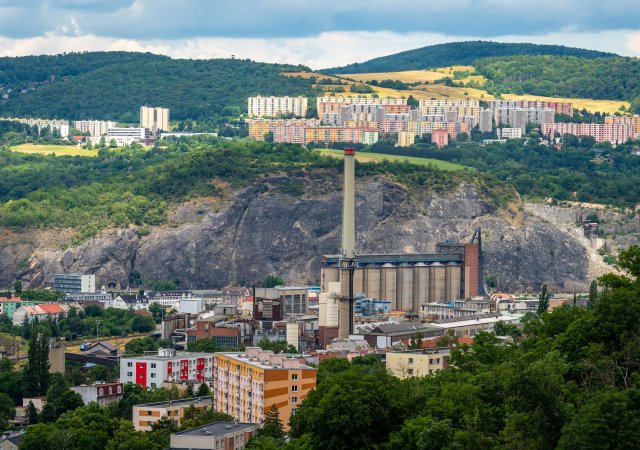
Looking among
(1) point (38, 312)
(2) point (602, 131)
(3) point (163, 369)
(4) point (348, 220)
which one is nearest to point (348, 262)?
(4) point (348, 220)

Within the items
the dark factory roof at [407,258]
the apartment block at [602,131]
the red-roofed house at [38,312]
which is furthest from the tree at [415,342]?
the apartment block at [602,131]

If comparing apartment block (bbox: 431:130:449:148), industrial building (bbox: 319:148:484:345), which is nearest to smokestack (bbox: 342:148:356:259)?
industrial building (bbox: 319:148:484:345)

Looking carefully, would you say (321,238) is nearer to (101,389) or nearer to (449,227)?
(449,227)

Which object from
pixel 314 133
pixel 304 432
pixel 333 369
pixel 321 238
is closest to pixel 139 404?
pixel 333 369

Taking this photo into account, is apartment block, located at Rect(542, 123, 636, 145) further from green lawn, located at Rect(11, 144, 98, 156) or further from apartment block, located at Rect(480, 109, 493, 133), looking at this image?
green lawn, located at Rect(11, 144, 98, 156)

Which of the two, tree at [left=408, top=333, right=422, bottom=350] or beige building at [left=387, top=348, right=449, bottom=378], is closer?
beige building at [left=387, top=348, right=449, bottom=378]

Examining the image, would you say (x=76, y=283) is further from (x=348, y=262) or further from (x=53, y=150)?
(x=53, y=150)
